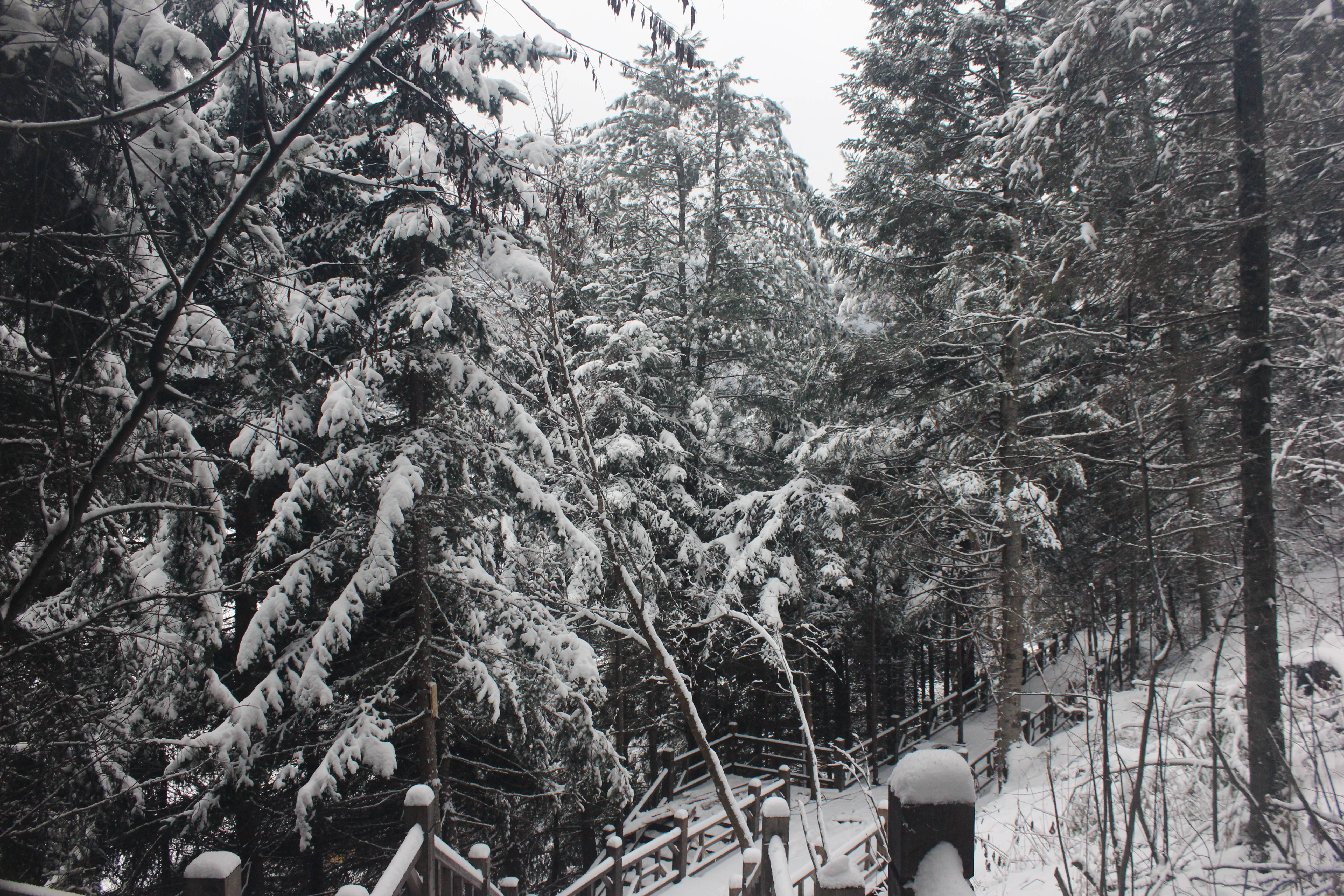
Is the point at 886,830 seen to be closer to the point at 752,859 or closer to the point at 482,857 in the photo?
the point at 752,859

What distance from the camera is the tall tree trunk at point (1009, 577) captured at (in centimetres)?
1017

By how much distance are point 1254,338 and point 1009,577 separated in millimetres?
5674

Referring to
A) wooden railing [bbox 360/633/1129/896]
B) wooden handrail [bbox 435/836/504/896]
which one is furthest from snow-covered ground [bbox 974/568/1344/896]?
wooden handrail [bbox 435/836/504/896]

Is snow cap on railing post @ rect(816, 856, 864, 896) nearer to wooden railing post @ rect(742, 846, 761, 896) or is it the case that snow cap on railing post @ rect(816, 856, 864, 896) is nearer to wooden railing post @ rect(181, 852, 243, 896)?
wooden railing post @ rect(181, 852, 243, 896)

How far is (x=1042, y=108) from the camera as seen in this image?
7.82 metres

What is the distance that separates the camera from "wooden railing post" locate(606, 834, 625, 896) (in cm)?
759

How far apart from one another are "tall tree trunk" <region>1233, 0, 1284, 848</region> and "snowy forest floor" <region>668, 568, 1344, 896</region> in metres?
0.36

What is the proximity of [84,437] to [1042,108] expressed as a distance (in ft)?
30.9

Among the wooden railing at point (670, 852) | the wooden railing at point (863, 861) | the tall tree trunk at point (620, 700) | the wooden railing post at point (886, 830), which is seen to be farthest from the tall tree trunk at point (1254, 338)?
the tall tree trunk at point (620, 700)

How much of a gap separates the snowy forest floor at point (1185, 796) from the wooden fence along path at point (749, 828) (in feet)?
1.73

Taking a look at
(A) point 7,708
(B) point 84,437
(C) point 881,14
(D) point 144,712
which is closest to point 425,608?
(D) point 144,712

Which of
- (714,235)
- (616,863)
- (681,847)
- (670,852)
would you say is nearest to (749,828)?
(681,847)

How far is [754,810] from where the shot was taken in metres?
12.1

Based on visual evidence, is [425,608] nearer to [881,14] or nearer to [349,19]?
[349,19]
